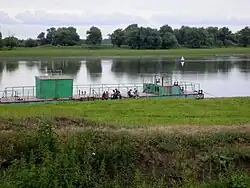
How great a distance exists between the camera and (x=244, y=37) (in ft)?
483

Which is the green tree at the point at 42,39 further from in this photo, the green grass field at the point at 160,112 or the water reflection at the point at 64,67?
the green grass field at the point at 160,112

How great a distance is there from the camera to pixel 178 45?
133 m

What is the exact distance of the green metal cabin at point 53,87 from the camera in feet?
119

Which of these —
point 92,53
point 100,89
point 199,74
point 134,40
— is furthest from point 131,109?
point 134,40

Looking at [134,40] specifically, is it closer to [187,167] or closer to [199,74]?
[199,74]

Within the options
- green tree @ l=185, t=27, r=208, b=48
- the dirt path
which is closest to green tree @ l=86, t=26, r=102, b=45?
green tree @ l=185, t=27, r=208, b=48

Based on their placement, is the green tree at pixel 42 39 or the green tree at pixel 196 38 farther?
the green tree at pixel 42 39

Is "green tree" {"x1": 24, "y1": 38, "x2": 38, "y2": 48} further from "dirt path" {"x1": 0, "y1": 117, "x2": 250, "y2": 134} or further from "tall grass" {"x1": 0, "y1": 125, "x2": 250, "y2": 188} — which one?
"tall grass" {"x1": 0, "y1": 125, "x2": 250, "y2": 188}

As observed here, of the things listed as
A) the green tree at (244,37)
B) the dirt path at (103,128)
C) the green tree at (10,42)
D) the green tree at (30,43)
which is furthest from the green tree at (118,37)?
the dirt path at (103,128)

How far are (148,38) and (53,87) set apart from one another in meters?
90.1

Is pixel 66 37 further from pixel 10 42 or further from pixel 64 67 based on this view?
pixel 64 67

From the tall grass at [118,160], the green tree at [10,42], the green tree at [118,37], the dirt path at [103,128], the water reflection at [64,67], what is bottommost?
the tall grass at [118,160]

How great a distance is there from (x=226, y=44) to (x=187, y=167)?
13938 centimetres

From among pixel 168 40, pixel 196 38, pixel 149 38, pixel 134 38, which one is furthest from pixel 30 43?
pixel 196 38
